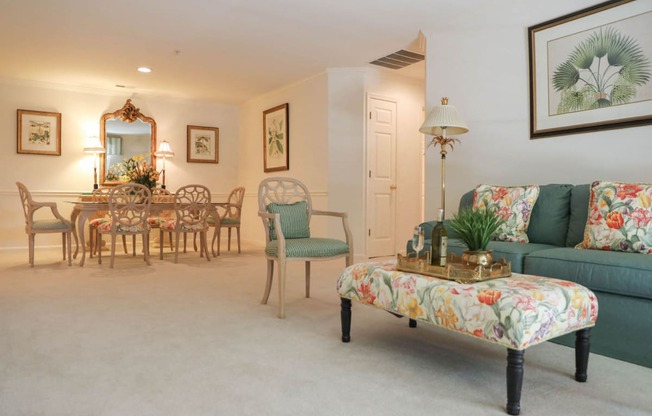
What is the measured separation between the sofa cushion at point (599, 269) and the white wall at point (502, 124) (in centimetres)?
104

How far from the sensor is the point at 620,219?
2.46 m

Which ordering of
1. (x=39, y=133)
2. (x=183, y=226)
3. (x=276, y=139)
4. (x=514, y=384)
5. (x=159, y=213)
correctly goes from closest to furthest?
(x=514, y=384) < (x=183, y=226) < (x=159, y=213) < (x=39, y=133) < (x=276, y=139)

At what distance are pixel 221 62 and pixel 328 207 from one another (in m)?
2.21

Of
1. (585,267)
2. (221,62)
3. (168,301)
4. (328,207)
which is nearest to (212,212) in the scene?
(328,207)

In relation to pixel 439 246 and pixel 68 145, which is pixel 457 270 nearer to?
pixel 439 246

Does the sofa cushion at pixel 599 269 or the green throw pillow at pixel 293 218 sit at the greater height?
the green throw pillow at pixel 293 218

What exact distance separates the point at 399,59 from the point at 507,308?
167 inches

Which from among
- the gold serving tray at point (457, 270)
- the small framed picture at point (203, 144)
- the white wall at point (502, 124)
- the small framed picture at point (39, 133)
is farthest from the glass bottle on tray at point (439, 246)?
the small framed picture at point (39, 133)

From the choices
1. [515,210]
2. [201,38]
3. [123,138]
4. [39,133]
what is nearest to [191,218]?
[201,38]

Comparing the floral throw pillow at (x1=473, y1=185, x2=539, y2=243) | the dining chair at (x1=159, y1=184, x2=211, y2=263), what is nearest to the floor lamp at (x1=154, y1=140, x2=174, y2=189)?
the dining chair at (x1=159, y1=184, x2=211, y2=263)

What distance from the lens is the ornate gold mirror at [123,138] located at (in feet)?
22.2

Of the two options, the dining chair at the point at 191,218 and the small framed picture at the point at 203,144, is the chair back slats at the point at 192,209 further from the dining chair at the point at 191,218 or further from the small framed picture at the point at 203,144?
the small framed picture at the point at 203,144

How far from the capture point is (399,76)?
588cm

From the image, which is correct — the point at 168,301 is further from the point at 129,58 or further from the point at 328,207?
the point at 129,58
